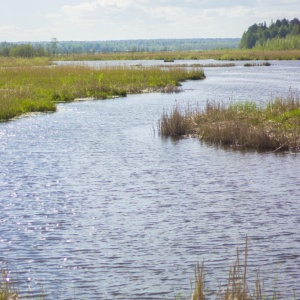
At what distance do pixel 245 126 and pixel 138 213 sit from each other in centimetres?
1000

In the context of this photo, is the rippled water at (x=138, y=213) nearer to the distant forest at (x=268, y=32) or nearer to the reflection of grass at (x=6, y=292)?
the reflection of grass at (x=6, y=292)

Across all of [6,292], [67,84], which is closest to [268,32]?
[67,84]

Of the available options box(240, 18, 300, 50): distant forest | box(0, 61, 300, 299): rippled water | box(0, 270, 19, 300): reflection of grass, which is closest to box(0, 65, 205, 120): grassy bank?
box(0, 61, 300, 299): rippled water

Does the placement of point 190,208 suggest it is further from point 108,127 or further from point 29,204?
point 108,127

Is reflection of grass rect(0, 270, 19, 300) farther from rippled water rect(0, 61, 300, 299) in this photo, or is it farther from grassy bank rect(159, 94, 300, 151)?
grassy bank rect(159, 94, 300, 151)

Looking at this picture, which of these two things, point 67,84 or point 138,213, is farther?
point 67,84

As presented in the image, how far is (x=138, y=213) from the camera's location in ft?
50.0

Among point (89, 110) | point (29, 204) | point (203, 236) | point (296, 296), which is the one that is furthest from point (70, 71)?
point (296, 296)

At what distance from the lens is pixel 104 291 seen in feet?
34.7

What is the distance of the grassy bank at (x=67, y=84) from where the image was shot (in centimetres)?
3656

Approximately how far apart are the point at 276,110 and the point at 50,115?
1299cm

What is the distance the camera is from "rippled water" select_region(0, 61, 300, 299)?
11.3 m

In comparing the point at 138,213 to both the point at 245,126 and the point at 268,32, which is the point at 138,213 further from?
the point at 268,32

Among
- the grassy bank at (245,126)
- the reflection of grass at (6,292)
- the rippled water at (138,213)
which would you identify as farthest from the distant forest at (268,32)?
the reflection of grass at (6,292)
